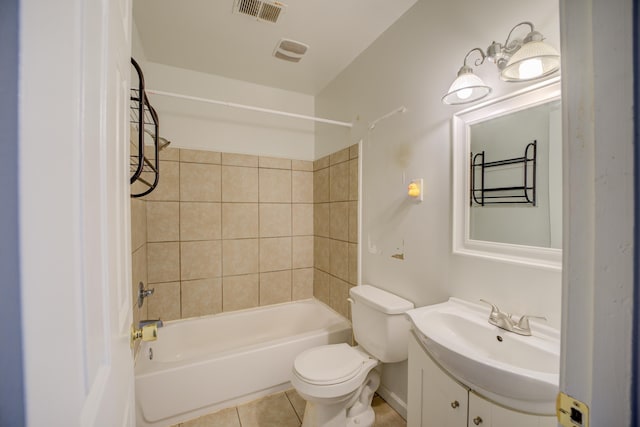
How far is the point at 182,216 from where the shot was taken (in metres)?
2.20

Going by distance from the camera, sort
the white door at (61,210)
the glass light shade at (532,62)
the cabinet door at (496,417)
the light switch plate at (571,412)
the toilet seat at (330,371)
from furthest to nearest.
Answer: the toilet seat at (330,371) < the glass light shade at (532,62) < the cabinet door at (496,417) < the light switch plate at (571,412) < the white door at (61,210)

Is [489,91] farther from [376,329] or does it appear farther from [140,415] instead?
[140,415]

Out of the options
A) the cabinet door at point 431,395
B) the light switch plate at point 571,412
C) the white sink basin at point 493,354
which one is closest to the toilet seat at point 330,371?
the cabinet door at point 431,395

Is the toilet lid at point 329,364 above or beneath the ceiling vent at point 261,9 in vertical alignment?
beneath

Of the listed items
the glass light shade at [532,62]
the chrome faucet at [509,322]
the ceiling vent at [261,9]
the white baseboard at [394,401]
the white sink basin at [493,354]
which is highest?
the ceiling vent at [261,9]

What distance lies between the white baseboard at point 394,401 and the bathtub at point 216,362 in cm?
42

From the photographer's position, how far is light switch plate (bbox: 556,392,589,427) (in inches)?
16.1

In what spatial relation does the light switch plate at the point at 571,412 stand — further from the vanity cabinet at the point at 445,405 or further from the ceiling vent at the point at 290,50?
the ceiling vent at the point at 290,50

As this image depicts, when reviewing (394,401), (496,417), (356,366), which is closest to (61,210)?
(496,417)

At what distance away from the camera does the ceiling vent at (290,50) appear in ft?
6.16

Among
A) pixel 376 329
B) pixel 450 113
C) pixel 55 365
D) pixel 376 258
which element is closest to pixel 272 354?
pixel 376 329

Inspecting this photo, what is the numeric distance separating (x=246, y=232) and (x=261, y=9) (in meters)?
1.73

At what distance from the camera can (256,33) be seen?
1782 millimetres

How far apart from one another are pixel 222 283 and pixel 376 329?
149cm
